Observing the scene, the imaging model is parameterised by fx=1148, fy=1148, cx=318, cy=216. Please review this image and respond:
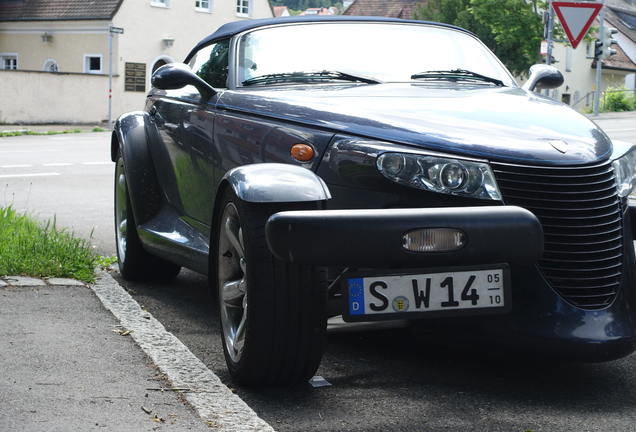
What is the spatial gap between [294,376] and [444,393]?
0.57 m

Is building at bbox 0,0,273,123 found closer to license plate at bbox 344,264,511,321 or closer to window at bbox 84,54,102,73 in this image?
window at bbox 84,54,102,73

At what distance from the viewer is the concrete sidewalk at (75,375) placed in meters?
3.83

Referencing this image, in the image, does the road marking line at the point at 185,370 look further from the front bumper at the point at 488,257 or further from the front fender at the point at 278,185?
the front fender at the point at 278,185

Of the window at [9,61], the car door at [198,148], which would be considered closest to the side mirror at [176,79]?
the car door at [198,148]

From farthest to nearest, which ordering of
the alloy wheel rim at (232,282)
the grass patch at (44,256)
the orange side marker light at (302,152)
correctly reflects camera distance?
the grass patch at (44,256), the orange side marker light at (302,152), the alloy wheel rim at (232,282)

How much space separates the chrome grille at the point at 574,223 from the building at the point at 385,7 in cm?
6785

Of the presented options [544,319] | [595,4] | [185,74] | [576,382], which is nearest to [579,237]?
[544,319]

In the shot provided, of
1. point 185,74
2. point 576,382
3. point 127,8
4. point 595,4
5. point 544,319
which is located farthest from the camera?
point 127,8

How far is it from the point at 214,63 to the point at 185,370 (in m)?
2.14

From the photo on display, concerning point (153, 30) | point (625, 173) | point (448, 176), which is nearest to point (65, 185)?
point (625, 173)

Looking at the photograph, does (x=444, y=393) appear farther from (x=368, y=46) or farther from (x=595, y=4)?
(x=595, y=4)

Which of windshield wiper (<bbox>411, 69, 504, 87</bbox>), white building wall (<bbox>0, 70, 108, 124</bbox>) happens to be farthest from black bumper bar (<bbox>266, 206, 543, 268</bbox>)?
white building wall (<bbox>0, 70, 108, 124</bbox>)

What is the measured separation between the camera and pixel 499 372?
184 inches

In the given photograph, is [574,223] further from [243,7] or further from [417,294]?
[243,7]
